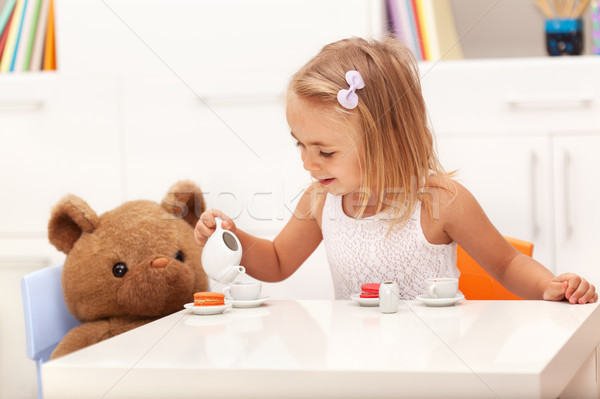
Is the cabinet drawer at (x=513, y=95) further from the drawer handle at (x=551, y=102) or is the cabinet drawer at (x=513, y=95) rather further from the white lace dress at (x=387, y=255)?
the white lace dress at (x=387, y=255)

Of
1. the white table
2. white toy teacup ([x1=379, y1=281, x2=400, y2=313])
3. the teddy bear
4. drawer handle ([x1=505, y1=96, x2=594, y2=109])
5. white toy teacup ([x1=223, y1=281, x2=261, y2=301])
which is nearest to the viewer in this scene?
the white table

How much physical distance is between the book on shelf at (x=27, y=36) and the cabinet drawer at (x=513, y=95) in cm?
100

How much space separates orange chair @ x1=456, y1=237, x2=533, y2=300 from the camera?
1.23 meters

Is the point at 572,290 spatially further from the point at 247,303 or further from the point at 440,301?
the point at 247,303

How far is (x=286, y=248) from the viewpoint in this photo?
1.30 metres

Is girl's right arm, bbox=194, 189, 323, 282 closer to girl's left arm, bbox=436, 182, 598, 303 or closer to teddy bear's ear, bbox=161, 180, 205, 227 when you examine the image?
teddy bear's ear, bbox=161, 180, 205, 227

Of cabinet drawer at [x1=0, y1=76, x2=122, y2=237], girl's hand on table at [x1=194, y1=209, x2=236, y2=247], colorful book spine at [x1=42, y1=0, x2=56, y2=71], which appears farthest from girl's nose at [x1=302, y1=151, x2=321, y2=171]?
colorful book spine at [x1=42, y1=0, x2=56, y2=71]

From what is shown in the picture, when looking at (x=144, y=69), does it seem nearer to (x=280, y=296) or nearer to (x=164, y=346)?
(x=280, y=296)

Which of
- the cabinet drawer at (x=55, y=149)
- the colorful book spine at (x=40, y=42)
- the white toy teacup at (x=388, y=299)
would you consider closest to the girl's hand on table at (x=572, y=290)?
the white toy teacup at (x=388, y=299)

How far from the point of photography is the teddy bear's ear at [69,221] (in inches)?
48.0

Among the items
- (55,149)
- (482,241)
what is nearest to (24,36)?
(55,149)

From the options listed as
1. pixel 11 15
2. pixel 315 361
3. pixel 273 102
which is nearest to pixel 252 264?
pixel 273 102

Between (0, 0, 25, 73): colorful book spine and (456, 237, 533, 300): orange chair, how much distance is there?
129cm

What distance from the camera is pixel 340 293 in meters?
1.26
